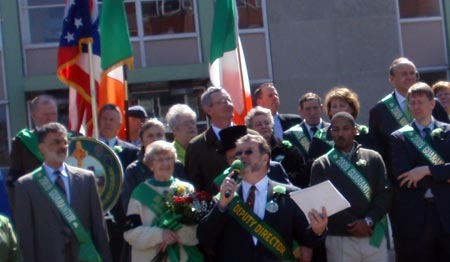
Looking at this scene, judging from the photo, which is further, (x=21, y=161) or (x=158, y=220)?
(x=21, y=161)

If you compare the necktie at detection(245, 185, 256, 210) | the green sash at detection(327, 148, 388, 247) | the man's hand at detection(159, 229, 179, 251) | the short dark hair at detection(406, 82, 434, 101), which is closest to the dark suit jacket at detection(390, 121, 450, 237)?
the short dark hair at detection(406, 82, 434, 101)

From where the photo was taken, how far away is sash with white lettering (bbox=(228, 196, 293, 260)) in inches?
270

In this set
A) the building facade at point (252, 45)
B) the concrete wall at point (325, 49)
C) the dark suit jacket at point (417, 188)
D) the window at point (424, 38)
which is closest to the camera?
the dark suit jacket at point (417, 188)

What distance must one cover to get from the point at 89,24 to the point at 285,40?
995 cm

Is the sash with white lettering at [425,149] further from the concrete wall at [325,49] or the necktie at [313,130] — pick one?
the concrete wall at [325,49]

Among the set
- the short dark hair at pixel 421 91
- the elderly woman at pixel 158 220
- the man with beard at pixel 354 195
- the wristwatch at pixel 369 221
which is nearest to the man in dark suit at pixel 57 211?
the elderly woman at pixel 158 220

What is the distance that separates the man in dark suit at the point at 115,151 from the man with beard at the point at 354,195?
1.75 m

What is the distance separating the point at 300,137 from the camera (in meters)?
9.02

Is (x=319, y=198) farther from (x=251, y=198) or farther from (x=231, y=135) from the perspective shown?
(x=231, y=135)

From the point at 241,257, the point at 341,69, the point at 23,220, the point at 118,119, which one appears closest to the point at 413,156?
the point at 241,257

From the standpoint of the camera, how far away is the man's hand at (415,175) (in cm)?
804

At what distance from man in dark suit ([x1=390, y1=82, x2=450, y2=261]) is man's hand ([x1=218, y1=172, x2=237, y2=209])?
6.71 ft

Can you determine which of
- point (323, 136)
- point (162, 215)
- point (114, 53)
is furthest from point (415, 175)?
point (114, 53)

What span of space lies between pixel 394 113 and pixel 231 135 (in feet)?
6.55
